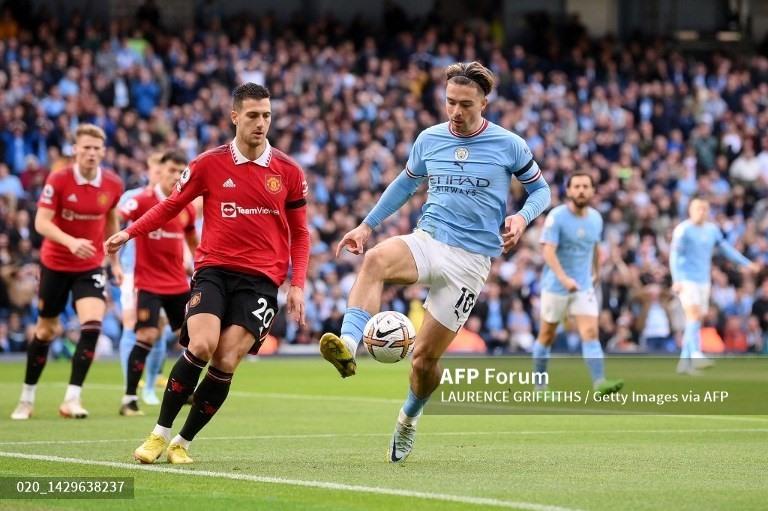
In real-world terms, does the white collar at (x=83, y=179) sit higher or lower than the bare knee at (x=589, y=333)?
higher

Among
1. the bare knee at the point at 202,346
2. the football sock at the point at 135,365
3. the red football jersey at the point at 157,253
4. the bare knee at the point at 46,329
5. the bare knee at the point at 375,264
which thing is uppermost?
the bare knee at the point at 375,264

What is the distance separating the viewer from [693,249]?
2147 centimetres

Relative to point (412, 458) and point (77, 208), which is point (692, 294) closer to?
point (77, 208)

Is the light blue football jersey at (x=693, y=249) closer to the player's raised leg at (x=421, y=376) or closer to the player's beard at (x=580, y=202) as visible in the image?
the player's beard at (x=580, y=202)

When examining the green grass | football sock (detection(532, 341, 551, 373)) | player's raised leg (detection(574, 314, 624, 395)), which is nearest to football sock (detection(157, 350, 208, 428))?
the green grass

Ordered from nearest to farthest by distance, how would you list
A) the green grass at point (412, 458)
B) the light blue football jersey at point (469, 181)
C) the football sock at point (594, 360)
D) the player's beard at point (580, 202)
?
the green grass at point (412, 458), the light blue football jersey at point (469, 181), the football sock at point (594, 360), the player's beard at point (580, 202)

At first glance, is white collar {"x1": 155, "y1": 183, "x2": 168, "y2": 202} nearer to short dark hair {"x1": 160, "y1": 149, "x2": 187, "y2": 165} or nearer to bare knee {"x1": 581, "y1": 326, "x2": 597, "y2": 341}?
short dark hair {"x1": 160, "y1": 149, "x2": 187, "y2": 165}

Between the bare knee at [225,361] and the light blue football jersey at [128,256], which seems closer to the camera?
the bare knee at [225,361]

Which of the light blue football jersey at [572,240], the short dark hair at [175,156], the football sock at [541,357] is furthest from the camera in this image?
the football sock at [541,357]

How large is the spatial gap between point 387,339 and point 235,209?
1.52 metres

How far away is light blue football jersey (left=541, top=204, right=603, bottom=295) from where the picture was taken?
17.5 meters

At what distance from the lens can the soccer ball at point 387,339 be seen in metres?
9.02

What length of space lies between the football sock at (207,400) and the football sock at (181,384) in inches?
3.5

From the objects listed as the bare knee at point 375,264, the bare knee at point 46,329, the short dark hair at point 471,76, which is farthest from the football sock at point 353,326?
the bare knee at point 46,329
